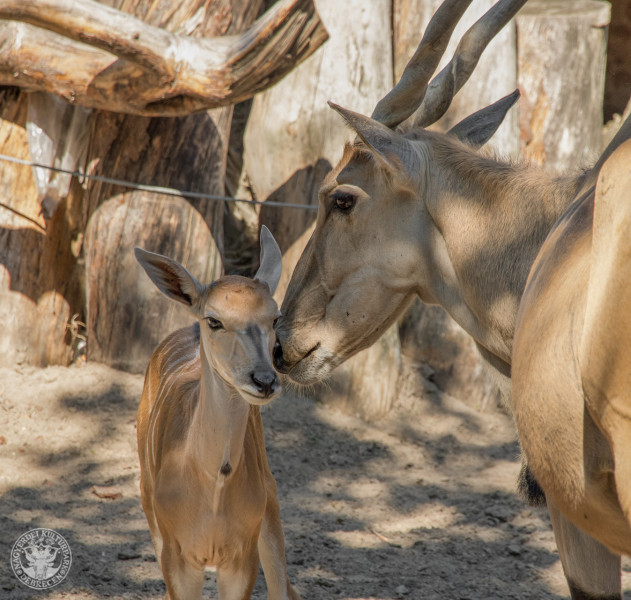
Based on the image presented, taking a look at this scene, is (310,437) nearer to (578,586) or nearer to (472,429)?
(472,429)

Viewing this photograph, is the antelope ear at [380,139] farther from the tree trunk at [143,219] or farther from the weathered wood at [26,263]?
the weathered wood at [26,263]

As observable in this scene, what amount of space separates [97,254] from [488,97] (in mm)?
3039

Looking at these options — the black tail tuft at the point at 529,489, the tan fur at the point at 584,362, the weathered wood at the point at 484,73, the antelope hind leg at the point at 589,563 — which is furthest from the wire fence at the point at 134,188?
the tan fur at the point at 584,362

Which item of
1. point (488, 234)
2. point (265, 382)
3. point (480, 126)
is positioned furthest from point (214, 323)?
point (480, 126)

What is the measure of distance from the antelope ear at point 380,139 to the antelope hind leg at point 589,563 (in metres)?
1.34

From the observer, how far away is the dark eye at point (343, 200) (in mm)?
3266

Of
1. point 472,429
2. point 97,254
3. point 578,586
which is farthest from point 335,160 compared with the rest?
point 578,586

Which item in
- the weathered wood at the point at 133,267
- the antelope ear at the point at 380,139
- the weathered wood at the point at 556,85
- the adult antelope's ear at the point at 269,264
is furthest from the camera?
the weathered wood at the point at 556,85

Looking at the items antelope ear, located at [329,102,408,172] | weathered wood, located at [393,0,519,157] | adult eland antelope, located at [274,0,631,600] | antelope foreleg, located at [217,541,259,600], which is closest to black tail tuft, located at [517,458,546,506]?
adult eland antelope, located at [274,0,631,600]

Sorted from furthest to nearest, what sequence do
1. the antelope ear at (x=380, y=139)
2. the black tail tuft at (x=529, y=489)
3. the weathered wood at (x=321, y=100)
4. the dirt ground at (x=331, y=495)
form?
the weathered wood at (x=321, y=100) → the dirt ground at (x=331, y=495) → the black tail tuft at (x=529, y=489) → the antelope ear at (x=380, y=139)

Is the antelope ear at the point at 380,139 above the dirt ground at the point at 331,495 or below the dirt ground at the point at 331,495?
above

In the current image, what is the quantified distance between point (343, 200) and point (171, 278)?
2.72ft

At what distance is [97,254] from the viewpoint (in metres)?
5.88

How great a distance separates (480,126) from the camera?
3650mm
